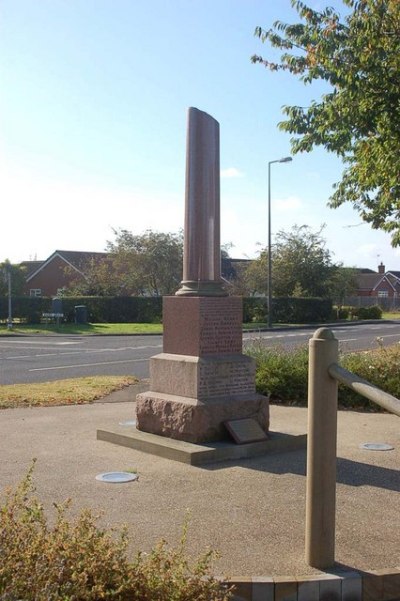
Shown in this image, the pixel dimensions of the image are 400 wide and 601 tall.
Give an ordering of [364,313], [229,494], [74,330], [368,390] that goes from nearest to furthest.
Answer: [368,390], [229,494], [74,330], [364,313]

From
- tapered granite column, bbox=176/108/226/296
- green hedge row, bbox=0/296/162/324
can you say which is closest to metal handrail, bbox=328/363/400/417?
tapered granite column, bbox=176/108/226/296

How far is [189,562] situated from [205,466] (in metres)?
2.41

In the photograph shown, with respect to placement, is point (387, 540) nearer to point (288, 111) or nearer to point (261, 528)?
point (261, 528)

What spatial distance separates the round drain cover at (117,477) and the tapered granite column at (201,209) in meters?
2.06

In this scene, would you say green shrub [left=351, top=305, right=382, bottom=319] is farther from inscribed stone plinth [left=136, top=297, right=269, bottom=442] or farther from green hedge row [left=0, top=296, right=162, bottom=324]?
inscribed stone plinth [left=136, top=297, right=269, bottom=442]

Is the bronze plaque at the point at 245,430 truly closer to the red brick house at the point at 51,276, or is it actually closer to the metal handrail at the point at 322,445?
the metal handrail at the point at 322,445

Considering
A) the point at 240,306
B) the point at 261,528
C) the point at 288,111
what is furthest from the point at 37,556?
the point at 288,111

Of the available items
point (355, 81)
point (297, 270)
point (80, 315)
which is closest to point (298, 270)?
point (297, 270)

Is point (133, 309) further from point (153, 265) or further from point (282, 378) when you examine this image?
point (282, 378)

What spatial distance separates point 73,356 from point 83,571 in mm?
16455

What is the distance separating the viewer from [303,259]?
4475cm

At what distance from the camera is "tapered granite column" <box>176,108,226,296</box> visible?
7.20 meters

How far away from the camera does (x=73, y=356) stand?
63.0ft

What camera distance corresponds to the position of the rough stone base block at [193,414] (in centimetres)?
666
